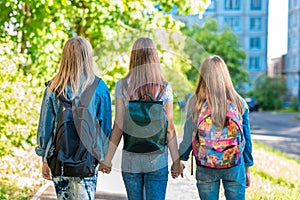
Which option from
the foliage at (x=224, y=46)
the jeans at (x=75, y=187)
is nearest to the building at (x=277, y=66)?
the foliage at (x=224, y=46)

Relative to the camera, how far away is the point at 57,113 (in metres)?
4.11

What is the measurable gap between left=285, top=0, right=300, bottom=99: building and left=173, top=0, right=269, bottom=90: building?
3445mm

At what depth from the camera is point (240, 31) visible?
70.4 meters

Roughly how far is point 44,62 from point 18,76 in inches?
81.7

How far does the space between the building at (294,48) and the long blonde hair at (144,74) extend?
65.7m

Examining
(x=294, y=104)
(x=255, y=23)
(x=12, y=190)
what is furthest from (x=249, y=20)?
(x=12, y=190)

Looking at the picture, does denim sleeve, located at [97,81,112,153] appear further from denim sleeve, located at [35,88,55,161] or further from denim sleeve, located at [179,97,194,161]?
denim sleeve, located at [179,97,194,161]

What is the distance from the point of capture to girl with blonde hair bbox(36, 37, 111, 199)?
4090 mm

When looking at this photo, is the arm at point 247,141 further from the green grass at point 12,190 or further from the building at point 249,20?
the building at point 249,20

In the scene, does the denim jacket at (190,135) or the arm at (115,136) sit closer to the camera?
the arm at (115,136)

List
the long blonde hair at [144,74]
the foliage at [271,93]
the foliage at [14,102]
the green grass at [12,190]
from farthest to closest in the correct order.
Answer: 1. the foliage at [271,93]
2. the foliage at [14,102]
3. the green grass at [12,190]
4. the long blonde hair at [144,74]

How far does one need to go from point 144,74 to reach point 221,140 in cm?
84

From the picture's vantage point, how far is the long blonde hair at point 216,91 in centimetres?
432

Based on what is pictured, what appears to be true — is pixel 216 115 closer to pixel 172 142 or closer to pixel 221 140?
pixel 221 140
